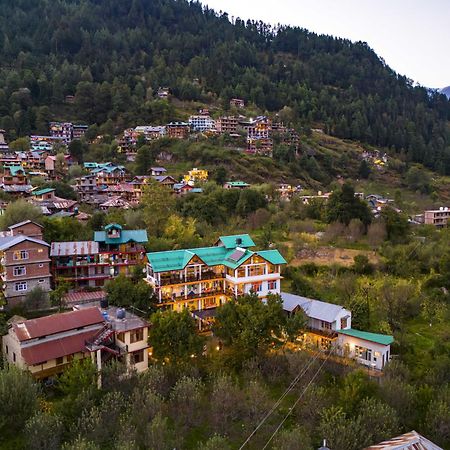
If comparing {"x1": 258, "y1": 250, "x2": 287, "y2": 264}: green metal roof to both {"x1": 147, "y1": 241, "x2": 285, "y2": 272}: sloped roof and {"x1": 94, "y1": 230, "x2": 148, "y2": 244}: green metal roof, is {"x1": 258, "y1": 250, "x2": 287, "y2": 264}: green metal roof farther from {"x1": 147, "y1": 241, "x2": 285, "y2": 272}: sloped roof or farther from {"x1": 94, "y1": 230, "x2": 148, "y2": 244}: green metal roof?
{"x1": 94, "y1": 230, "x2": 148, "y2": 244}: green metal roof

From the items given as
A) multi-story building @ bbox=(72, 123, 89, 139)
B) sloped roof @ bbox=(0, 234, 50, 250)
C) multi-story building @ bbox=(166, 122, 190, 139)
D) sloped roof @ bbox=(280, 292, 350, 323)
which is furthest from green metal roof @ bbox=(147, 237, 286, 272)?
multi-story building @ bbox=(72, 123, 89, 139)

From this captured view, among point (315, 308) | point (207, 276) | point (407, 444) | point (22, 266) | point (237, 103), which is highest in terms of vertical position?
point (237, 103)

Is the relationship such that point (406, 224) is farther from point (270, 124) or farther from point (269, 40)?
point (269, 40)

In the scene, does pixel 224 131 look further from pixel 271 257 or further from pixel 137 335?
pixel 137 335

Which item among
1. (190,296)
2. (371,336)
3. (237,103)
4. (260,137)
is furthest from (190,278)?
(237,103)

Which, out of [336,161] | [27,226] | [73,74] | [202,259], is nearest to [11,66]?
[73,74]

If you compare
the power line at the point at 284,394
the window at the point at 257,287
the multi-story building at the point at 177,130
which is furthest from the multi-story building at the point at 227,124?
the power line at the point at 284,394
